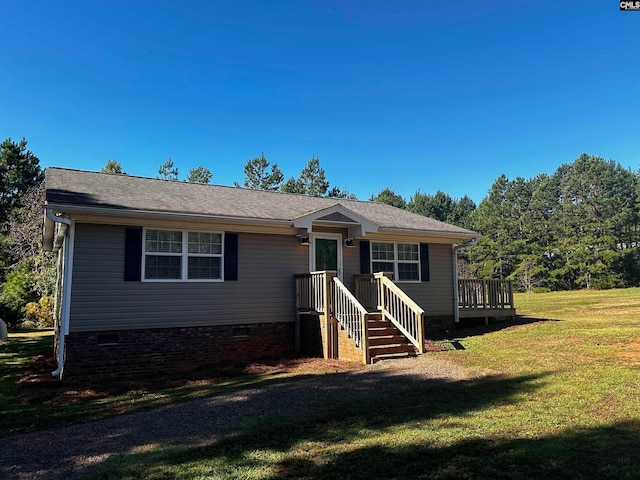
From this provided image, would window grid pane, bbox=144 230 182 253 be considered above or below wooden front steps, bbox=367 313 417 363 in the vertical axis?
above

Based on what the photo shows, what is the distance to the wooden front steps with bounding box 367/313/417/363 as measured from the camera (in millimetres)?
9484

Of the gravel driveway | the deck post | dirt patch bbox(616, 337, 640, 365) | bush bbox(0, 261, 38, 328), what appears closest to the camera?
the gravel driveway

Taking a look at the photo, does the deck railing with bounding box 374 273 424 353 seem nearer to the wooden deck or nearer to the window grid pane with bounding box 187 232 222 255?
the window grid pane with bounding box 187 232 222 255

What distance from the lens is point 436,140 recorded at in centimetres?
3269

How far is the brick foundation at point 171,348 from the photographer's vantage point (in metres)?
9.12

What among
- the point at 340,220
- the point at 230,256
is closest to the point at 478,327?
the point at 340,220

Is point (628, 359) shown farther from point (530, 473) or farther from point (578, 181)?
point (578, 181)

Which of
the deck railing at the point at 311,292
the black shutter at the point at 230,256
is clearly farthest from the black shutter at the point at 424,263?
the black shutter at the point at 230,256

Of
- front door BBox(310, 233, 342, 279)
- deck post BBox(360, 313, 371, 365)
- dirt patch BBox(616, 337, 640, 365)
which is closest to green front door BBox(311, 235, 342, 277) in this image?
front door BBox(310, 233, 342, 279)

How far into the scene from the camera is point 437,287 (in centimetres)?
1371

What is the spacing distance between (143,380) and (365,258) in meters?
6.62

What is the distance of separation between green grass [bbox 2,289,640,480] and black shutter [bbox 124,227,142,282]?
5553mm

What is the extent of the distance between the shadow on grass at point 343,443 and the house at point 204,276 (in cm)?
328

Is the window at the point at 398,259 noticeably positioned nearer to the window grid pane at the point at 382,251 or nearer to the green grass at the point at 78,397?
the window grid pane at the point at 382,251
